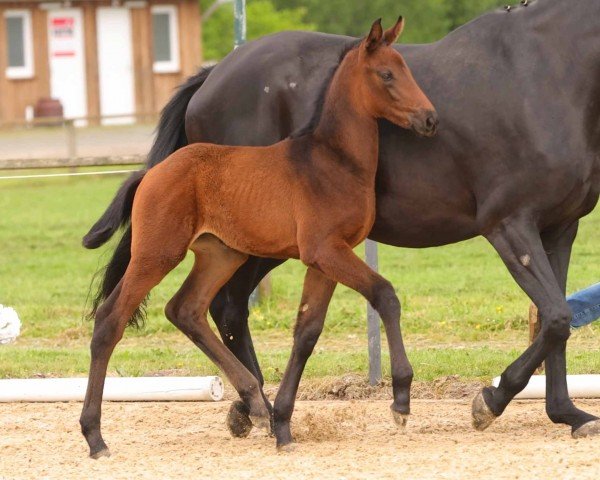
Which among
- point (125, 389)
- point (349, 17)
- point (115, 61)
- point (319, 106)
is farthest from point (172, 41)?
point (319, 106)

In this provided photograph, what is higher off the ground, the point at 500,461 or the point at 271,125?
the point at 271,125

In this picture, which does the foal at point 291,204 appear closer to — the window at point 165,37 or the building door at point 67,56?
the building door at point 67,56

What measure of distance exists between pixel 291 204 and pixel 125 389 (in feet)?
5.65

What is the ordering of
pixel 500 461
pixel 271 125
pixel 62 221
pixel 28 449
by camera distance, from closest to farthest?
pixel 500 461 < pixel 28 449 < pixel 271 125 < pixel 62 221

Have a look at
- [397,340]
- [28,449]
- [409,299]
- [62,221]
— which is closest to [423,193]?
[397,340]

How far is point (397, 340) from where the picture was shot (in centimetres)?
533

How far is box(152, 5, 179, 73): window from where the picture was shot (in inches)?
1268

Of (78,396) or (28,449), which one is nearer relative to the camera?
(28,449)

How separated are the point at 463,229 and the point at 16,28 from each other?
2746cm

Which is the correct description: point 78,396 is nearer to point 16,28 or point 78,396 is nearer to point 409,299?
point 409,299

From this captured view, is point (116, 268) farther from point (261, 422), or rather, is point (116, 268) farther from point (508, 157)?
point (508, 157)

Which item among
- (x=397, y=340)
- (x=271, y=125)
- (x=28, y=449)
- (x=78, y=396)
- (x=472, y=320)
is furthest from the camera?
(x=472, y=320)

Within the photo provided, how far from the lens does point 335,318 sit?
9211 mm

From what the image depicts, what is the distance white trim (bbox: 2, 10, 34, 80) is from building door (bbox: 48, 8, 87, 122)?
19.0 inches
